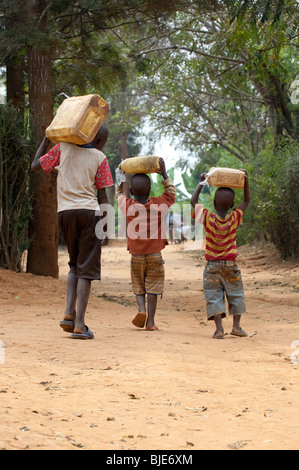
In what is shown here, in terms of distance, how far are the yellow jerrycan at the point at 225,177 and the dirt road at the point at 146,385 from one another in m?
1.56

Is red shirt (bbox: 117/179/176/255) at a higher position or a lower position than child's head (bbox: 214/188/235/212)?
lower

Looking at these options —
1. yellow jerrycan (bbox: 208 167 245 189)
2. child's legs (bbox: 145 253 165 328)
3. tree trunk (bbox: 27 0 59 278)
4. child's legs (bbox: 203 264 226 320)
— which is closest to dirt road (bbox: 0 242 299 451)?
child's legs (bbox: 203 264 226 320)

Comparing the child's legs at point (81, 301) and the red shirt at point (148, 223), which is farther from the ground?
the red shirt at point (148, 223)

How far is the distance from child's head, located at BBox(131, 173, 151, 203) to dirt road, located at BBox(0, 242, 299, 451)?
141 centimetres

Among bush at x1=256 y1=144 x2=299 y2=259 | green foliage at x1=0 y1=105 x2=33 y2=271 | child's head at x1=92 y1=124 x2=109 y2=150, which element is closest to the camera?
child's head at x1=92 y1=124 x2=109 y2=150

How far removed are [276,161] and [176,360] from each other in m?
13.5

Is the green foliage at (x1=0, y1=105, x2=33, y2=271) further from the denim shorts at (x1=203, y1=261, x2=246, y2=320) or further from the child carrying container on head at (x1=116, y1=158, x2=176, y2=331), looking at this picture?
the denim shorts at (x1=203, y1=261, x2=246, y2=320)

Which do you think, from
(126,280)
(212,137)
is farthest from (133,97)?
(126,280)

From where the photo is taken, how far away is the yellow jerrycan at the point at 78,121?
222 inches

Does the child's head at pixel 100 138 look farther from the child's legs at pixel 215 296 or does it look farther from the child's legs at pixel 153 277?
the child's legs at pixel 215 296

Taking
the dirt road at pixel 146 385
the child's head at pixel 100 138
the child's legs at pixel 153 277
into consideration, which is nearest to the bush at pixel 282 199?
the dirt road at pixel 146 385

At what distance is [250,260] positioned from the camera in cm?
1991

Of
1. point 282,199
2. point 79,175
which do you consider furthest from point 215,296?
point 282,199

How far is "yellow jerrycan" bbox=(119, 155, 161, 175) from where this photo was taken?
21.0 feet
